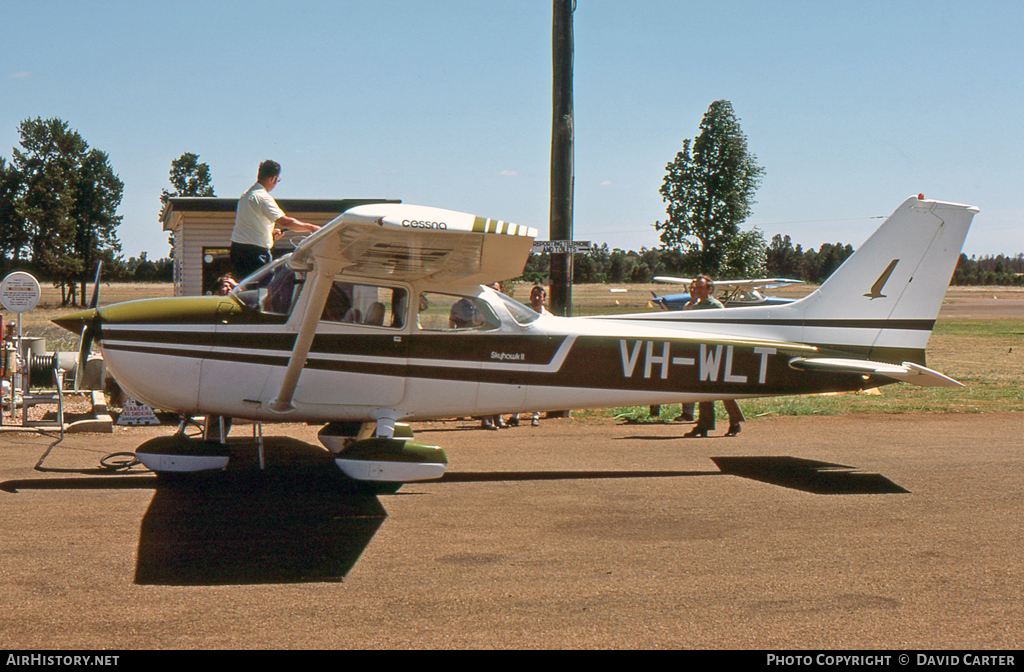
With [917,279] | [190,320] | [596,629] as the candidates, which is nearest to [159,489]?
[190,320]

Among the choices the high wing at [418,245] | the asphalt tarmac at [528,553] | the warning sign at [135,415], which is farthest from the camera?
the warning sign at [135,415]

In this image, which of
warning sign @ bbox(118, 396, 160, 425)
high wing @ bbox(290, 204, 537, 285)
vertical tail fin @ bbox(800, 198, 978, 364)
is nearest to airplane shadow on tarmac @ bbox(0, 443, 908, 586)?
vertical tail fin @ bbox(800, 198, 978, 364)

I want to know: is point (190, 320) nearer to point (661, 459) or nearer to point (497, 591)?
point (497, 591)

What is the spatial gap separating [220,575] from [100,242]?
65.2m

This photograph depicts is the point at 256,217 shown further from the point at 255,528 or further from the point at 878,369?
the point at 878,369

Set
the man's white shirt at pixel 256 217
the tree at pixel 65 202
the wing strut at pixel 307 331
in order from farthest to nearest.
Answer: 1. the tree at pixel 65 202
2. the man's white shirt at pixel 256 217
3. the wing strut at pixel 307 331

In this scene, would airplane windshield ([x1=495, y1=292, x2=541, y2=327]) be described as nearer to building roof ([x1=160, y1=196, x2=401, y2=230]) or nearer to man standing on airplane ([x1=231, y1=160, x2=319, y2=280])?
man standing on airplane ([x1=231, y1=160, x2=319, y2=280])

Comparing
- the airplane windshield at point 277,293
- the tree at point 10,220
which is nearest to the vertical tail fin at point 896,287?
the airplane windshield at point 277,293

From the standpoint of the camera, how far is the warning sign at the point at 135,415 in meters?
9.29

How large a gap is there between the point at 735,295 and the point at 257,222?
24.1 meters

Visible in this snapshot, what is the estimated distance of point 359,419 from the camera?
22.7 feet

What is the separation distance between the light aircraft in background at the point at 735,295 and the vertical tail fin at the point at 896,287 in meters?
16.7

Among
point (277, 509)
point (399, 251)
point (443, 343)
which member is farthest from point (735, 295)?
point (277, 509)

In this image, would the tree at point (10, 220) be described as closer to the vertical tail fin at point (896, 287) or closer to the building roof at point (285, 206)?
the building roof at point (285, 206)
